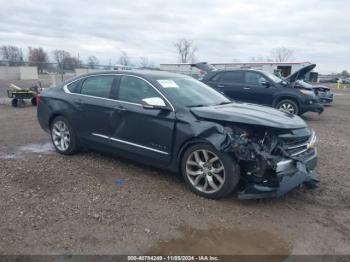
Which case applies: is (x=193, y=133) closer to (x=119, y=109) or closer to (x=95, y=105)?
(x=119, y=109)

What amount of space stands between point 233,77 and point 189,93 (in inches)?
263

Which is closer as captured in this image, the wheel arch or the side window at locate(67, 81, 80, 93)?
the wheel arch

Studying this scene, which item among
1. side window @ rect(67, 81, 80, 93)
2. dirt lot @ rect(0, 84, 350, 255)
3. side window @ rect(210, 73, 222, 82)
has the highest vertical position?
side window @ rect(210, 73, 222, 82)

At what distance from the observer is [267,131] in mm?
4027

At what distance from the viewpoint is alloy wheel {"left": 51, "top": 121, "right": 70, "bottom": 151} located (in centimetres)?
581

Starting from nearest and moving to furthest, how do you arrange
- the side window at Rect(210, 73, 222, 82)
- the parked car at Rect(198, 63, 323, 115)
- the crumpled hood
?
the crumpled hood → the parked car at Rect(198, 63, 323, 115) → the side window at Rect(210, 73, 222, 82)

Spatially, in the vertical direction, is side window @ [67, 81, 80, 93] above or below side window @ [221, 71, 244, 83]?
below

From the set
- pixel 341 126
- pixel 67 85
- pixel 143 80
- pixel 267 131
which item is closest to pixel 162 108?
pixel 143 80

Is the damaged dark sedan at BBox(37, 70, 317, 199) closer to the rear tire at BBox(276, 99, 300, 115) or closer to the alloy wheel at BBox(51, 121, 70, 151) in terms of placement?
the alloy wheel at BBox(51, 121, 70, 151)

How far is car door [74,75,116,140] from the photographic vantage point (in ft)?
16.8

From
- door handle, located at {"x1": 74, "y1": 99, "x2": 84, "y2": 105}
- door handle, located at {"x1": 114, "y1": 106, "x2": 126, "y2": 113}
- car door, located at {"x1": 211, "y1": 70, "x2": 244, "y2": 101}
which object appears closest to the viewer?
door handle, located at {"x1": 114, "y1": 106, "x2": 126, "y2": 113}

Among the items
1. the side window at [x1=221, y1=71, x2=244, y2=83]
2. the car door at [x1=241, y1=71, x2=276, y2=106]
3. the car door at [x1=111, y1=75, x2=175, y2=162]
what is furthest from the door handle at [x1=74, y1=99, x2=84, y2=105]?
the side window at [x1=221, y1=71, x2=244, y2=83]

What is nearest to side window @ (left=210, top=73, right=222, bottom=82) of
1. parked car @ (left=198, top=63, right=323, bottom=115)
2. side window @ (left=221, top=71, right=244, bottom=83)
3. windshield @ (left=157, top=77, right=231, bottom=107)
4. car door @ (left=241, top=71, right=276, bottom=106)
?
side window @ (left=221, top=71, right=244, bottom=83)

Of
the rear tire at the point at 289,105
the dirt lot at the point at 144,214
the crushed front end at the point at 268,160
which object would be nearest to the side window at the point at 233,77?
the rear tire at the point at 289,105
